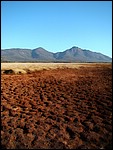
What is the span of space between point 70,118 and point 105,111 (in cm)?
179

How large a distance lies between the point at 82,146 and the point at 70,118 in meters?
2.41

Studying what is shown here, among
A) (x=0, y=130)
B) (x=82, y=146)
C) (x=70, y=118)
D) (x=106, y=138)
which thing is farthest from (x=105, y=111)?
(x=0, y=130)

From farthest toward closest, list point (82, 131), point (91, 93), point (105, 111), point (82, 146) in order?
point (91, 93)
point (105, 111)
point (82, 131)
point (82, 146)

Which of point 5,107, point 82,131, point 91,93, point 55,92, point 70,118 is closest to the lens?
point 82,131

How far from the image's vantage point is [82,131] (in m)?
8.23

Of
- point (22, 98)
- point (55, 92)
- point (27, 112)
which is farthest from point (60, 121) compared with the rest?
point (55, 92)

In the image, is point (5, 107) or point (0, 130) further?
point (5, 107)

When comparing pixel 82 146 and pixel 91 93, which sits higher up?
pixel 91 93

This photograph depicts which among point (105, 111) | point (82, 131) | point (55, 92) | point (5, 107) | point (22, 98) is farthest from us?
point (55, 92)

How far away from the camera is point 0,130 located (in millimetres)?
8438

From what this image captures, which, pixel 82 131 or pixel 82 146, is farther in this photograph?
pixel 82 131

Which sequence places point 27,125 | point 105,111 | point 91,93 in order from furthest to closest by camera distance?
1. point 91,93
2. point 105,111
3. point 27,125

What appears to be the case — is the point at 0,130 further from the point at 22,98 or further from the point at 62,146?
the point at 22,98

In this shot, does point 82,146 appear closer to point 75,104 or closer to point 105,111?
point 105,111
